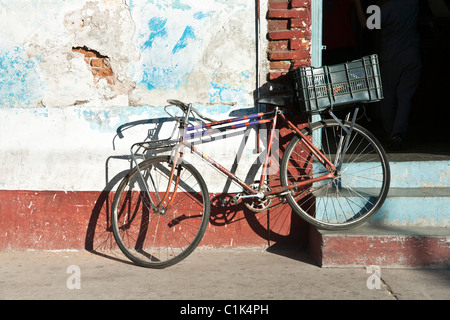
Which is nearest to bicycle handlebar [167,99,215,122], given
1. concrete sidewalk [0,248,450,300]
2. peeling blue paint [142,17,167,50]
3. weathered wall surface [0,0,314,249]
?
weathered wall surface [0,0,314,249]

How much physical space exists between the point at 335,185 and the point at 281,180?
0.52 m

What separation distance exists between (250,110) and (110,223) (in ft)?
5.46

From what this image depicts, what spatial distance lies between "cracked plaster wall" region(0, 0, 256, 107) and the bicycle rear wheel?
0.69 meters

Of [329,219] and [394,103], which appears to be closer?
[329,219]

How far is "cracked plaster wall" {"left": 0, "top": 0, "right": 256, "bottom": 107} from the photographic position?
5215mm

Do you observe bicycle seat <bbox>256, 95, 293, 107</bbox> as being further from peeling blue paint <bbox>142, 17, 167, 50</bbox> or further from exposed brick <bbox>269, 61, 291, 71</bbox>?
peeling blue paint <bbox>142, 17, 167, 50</bbox>

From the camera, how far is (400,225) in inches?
197

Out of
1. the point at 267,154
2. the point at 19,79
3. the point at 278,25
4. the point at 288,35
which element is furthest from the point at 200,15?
the point at 19,79

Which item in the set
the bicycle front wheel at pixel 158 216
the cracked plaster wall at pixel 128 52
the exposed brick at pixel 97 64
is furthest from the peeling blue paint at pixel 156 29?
the bicycle front wheel at pixel 158 216

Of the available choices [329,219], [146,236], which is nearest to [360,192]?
[329,219]

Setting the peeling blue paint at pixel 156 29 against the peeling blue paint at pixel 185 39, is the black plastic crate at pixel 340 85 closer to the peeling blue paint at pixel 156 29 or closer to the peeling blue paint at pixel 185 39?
the peeling blue paint at pixel 185 39

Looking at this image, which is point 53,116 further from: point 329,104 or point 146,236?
point 329,104

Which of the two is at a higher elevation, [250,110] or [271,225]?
[250,110]

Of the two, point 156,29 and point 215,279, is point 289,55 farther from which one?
point 215,279
